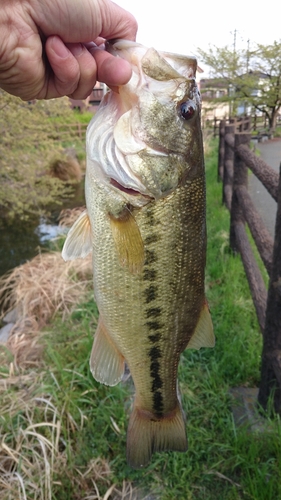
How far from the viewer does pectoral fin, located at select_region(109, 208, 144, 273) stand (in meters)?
1.45

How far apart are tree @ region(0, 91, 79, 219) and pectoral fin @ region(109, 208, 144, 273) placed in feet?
21.3

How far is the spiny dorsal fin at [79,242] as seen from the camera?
1.60 meters

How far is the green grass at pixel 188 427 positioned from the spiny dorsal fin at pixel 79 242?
60.7 inches

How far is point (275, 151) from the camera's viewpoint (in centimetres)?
1470

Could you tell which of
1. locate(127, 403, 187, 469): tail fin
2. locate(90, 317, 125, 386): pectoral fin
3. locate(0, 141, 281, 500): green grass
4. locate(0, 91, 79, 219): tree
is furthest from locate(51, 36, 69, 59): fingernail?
locate(0, 91, 79, 219): tree

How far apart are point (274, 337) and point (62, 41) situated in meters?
2.11

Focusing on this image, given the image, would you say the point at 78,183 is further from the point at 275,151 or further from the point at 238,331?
the point at 238,331

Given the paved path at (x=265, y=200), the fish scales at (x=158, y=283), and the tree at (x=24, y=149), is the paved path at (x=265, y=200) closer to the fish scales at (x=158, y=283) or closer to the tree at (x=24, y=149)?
the tree at (x=24, y=149)

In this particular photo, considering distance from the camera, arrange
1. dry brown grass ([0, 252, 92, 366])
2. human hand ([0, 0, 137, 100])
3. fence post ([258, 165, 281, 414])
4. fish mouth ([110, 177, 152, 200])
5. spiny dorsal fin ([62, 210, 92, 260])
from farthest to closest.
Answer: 1. dry brown grass ([0, 252, 92, 366])
2. fence post ([258, 165, 281, 414])
3. spiny dorsal fin ([62, 210, 92, 260])
4. fish mouth ([110, 177, 152, 200])
5. human hand ([0, 0, 137, 100])

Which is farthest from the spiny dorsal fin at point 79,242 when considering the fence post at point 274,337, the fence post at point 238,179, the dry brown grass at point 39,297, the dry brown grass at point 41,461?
the fence post at point 238,179

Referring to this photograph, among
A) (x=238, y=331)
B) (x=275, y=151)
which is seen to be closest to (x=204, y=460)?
(x=238, y=331)

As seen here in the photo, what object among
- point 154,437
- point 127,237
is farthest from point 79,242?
point 154,437

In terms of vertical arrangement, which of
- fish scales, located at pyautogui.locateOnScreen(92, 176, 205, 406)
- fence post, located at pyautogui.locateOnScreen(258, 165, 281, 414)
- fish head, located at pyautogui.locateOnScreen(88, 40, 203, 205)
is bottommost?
fence post, located at pyautogui.locateOnScreen(258, 165, 281, 414)

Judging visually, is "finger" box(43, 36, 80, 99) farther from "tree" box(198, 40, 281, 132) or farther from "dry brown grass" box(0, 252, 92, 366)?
"tree" box(198, 40, 281, 132)
